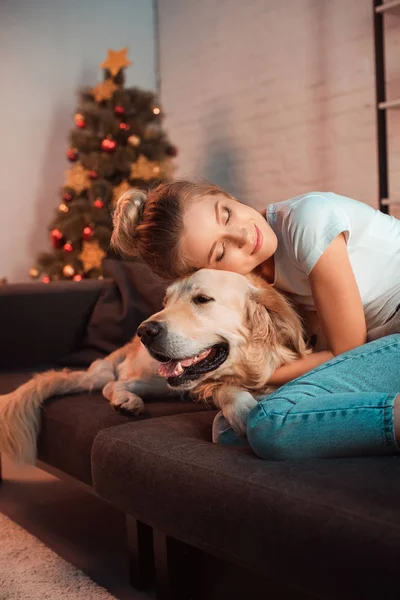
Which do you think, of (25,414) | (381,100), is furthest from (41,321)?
(381,100)

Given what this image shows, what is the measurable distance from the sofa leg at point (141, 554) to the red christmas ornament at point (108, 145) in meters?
3.28

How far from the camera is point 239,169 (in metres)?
4.93

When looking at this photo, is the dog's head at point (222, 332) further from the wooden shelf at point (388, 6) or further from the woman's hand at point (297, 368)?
the wooden shelf at point (388, 6)

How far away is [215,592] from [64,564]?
0.52 m

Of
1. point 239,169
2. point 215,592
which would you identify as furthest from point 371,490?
point 239,169

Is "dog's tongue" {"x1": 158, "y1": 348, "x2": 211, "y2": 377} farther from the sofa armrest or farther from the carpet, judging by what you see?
the sofa armrest

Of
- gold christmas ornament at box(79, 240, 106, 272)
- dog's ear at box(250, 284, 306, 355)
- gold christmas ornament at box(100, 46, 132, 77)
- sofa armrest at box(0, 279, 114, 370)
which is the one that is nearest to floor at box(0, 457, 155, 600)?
sofa armrest at box(0, 279, 114, 370)

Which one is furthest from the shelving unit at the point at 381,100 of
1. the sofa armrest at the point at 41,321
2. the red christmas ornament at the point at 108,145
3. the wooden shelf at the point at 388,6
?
the red christmas ornament at the point at 108,145

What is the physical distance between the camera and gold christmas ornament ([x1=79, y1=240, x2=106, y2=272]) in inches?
181

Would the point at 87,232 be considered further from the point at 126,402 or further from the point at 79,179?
the point at 126,402

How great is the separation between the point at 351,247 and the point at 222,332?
0.44 m

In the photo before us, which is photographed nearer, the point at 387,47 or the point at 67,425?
the point at 67,425

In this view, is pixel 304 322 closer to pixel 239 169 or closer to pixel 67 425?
pixel 67 425

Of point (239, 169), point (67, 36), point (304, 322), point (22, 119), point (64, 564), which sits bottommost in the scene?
point (64, 564)
